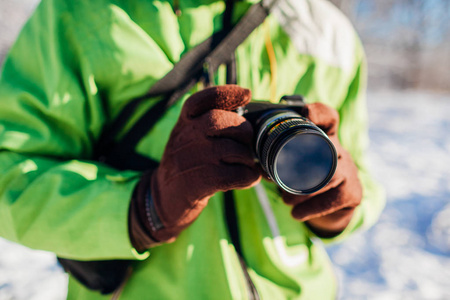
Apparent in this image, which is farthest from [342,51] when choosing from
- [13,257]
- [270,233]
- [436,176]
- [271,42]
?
[436,176]

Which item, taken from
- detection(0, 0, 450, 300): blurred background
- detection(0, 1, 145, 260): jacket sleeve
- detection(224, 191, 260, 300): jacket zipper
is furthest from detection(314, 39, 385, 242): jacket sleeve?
detection(0, 0, 450, 300): blurred background

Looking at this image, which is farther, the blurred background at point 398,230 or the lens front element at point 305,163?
the blurred background at point 398,230

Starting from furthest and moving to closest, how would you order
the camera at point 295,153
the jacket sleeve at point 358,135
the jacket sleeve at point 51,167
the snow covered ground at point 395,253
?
the snow covered ground at point 395,253 < the jacket sleeve at point 358,135 < the jacket sleeve at point 51,167 < the camera at point 295,153

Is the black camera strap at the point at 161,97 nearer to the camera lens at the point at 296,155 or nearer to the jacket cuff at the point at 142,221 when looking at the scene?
the jacket cuff at the point at 142,221

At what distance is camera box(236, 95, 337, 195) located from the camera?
1.86 ft

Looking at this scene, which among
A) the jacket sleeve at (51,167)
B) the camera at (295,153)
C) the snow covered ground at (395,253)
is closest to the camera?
the camera at (295,153)

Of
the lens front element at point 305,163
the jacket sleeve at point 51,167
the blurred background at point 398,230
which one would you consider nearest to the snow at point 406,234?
the blurred background at point 398,230

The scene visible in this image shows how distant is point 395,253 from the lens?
2.07 metres

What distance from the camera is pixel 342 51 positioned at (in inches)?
37.8

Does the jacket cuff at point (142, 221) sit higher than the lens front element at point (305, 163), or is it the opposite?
the lens front element at point (305, 163)

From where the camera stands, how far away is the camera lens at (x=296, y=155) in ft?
1.87

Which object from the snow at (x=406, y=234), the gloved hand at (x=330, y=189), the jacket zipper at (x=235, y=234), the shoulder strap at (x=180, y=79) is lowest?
the snow at (x=406, y=234)

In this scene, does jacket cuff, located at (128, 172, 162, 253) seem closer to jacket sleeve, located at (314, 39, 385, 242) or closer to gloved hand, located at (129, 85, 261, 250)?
gloved hand, located at (129, 85, 261, 250)

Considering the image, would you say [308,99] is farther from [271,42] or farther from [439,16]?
[439,16]
